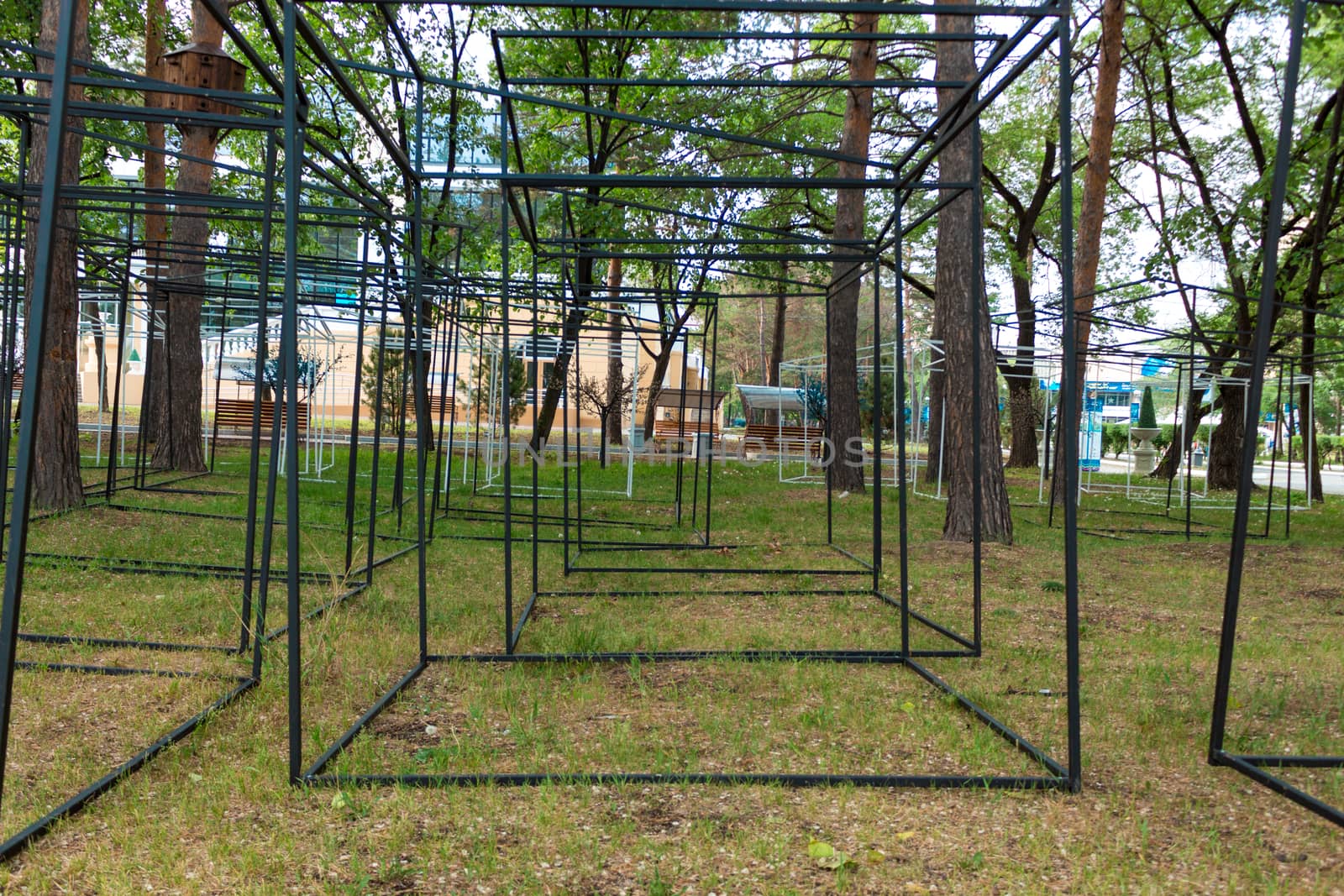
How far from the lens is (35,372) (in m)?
2.10

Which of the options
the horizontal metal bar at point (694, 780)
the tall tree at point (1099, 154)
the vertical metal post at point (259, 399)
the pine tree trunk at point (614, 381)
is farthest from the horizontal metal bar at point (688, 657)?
the pine tree trunk at point (614, 381)

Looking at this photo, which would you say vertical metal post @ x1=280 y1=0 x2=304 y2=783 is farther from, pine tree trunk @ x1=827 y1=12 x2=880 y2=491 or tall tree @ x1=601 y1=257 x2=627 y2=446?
tall tree @ x1=601 y1=257 x2=627 y2=446

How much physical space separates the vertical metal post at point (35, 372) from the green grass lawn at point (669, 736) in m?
0.63

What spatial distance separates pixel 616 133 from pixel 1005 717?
14.5m

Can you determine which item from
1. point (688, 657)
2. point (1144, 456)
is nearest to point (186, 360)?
point (688, 657)

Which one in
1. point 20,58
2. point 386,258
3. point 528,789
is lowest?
point 528,789

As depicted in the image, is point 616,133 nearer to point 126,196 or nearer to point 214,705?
point 126,196

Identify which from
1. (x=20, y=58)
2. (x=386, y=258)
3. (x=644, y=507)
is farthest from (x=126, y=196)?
(x=20, y=58)

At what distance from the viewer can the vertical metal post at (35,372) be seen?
209cm

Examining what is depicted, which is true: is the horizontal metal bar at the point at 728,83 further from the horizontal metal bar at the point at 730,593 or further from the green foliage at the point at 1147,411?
the green foliage at the point at 1147,411

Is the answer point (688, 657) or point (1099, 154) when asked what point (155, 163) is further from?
point (688, 657)

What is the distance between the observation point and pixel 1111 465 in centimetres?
3225

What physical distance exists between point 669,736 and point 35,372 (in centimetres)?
235

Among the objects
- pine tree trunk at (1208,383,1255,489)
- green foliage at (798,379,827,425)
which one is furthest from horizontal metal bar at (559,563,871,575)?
pine tree trunk at (1208,383,1255,489)
